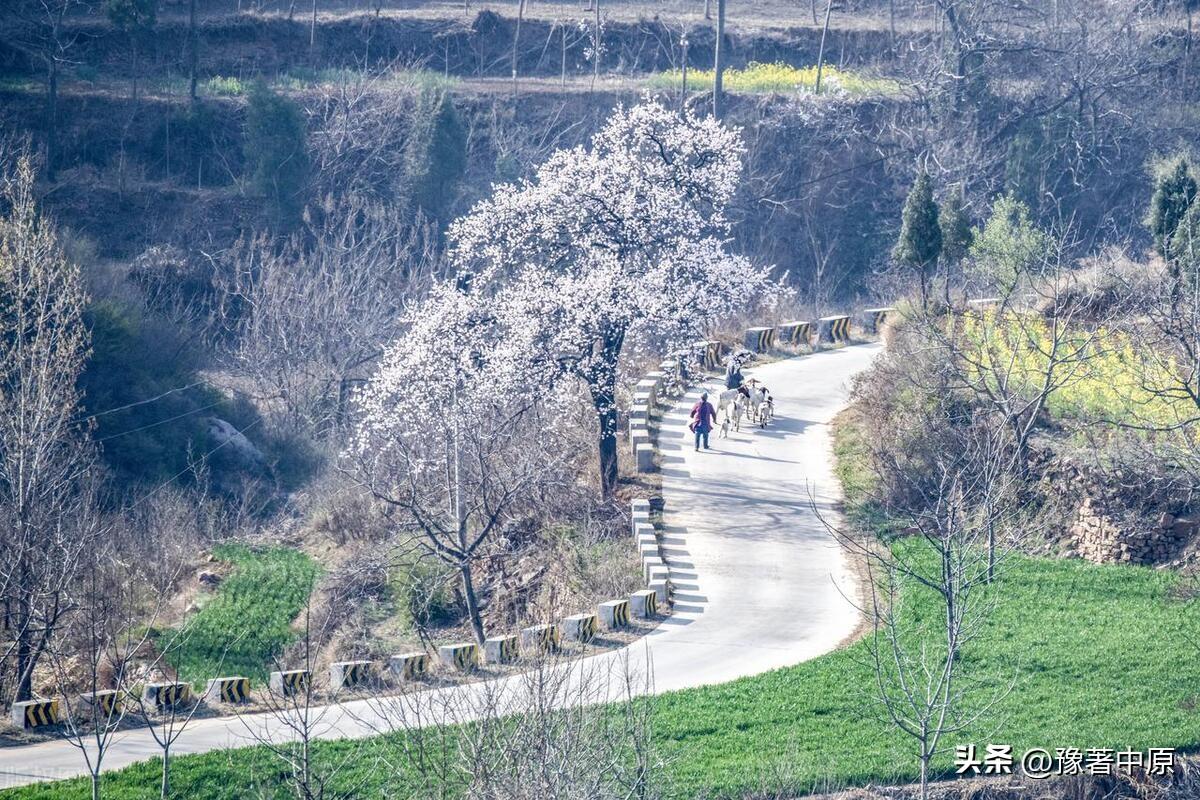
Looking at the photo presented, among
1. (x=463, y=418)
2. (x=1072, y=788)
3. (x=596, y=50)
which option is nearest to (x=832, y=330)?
(x=463, y=418)

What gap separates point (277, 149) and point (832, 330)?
22926 millimetres

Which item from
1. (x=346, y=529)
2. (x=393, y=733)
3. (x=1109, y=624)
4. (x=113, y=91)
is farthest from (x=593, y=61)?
(x=393, y=733)

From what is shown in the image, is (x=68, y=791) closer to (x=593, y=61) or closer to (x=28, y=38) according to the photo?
(x=28, y=38)

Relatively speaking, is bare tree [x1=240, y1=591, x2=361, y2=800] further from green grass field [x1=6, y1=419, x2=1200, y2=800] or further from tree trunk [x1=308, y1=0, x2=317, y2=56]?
tree trunk [x1=308, y1=0, x2=317, y2=56]

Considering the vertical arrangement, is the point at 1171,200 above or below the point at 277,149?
above

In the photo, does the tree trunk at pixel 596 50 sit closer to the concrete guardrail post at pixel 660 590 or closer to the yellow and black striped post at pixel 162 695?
the concrete guardrail post at pixel 660 590

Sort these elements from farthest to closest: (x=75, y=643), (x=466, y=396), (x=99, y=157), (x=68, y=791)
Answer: (x=99, y=157), (x=466, y=396), (x=75, y=643), (x=68, y=791)

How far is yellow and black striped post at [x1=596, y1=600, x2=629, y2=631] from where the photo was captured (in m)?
25.1

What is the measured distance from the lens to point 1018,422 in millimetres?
27906

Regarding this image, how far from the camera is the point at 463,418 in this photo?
30047mm

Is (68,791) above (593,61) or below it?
below

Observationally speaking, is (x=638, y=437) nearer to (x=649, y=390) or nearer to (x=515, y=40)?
(x=649, y=390)

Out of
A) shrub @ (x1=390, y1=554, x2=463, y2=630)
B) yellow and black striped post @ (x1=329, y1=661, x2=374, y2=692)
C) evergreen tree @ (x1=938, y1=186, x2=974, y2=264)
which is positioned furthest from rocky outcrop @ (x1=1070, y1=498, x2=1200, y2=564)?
yellow and black striped post @ (x1=329, y1=661, x2=374, y2=692)

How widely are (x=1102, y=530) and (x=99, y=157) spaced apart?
1721 inches
